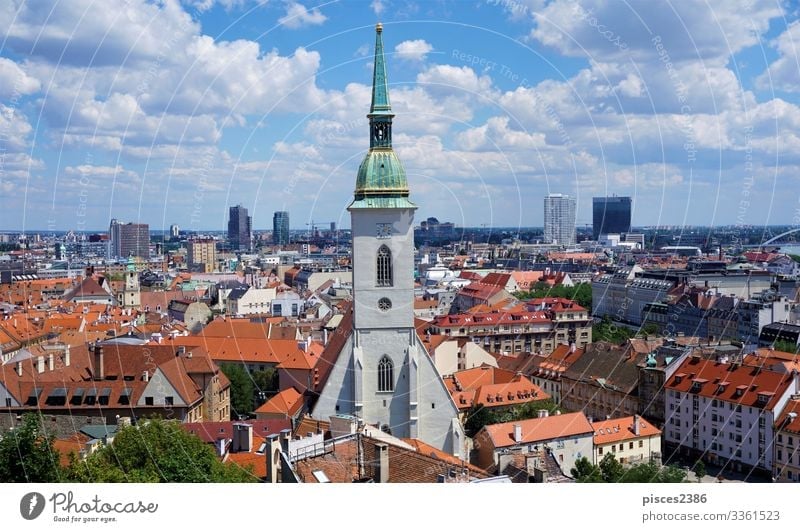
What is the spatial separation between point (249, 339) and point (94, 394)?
1095 cm

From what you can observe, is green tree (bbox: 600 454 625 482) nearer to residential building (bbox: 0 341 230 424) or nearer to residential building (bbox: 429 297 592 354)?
residential building (bbox: 0 341 230 424)

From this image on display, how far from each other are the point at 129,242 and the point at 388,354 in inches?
2929

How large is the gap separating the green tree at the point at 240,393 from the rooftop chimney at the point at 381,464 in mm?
11992

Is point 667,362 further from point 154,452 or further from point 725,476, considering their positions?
point 154,452

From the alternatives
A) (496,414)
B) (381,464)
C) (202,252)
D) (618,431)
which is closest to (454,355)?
(496,414)

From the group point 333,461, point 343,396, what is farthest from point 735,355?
point 333,461

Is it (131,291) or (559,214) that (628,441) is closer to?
(559,214)

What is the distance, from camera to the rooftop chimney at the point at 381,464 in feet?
35.1

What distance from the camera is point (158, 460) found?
11477 millimetres

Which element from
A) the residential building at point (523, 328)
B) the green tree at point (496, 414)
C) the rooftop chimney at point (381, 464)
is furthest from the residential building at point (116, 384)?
the residential building at point (523, 328)

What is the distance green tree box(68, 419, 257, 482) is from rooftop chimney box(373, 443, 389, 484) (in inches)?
69.0

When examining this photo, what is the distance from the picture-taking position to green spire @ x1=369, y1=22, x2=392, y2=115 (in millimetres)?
14708

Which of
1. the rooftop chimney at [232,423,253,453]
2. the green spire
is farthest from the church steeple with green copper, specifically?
the rooftop chimney at [232,423,253,453]
